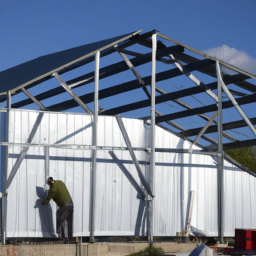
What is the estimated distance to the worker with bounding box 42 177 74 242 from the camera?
488 inches

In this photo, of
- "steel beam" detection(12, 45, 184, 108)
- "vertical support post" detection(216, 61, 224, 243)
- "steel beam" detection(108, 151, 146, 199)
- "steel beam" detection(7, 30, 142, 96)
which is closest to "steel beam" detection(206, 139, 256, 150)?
"vertical support post" detection(216, 61, 224, 243)

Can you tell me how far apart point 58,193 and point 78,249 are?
1414 mm

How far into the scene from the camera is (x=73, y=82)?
52.9ft

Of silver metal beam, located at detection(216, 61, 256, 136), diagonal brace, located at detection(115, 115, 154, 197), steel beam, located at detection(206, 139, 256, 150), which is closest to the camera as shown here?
diagonal brace, located at detection(115, 115, 154, 197)

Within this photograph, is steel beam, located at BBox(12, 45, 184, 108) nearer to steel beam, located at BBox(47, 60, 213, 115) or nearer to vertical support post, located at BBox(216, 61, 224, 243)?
steel beam, located at BBox(47, 60, 213, 115)

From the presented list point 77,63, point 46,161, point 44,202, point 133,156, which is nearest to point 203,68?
point 133,156

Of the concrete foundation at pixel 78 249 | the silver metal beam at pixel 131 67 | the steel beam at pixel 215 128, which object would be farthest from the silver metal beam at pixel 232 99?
the concrete foundation at pixel 78 249

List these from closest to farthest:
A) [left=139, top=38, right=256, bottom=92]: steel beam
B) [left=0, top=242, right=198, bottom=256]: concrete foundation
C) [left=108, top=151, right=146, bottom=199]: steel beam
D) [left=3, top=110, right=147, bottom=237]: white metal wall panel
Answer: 1. [left=0, top=242, right=198, bottom=256]: concrete foundation
2. [left=3, top=110, right=147, bottom=237]: white metal wall panel
3. [left=108, top=151, right=146, bottom=199]: steel beam
4. [left=139, top=38, right=256, bottom=92]: steel beam

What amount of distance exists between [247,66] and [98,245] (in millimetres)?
6286

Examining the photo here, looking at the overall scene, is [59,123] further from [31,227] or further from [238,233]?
[238,233]

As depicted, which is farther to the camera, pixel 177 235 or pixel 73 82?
pixel 73 82

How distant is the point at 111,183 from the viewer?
44.0 feet

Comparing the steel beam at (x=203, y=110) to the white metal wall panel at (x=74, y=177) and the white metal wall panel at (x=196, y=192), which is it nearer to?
the white metal wall panel at (x=196, y=192)

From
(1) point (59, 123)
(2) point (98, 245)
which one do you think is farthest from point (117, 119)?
(2) point (98, 245)
